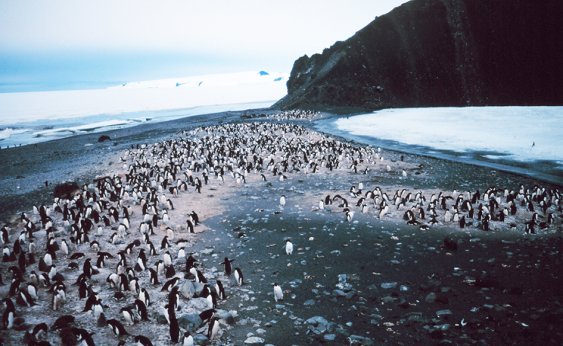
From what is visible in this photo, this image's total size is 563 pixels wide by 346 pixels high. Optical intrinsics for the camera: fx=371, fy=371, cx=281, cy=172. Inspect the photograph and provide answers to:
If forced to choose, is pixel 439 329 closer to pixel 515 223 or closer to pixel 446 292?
pixel 446 292

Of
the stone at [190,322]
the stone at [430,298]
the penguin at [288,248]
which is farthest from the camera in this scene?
the penguin at [288,248]

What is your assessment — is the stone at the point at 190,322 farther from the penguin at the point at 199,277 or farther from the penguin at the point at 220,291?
the penguin at the point at 199,277

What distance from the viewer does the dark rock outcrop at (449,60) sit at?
219ft

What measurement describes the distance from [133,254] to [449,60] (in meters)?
78.6

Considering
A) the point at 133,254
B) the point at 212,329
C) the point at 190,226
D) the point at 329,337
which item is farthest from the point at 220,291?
the point at 190,226

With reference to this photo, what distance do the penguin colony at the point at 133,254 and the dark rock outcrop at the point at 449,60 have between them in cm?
5514

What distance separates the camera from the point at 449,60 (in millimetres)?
74062

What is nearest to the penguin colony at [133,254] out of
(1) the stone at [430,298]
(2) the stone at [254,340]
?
(2) the stone at [254,340]

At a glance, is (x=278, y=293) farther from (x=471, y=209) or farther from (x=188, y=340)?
(x=471, y=209)

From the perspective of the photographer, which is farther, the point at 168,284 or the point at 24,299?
the point at 168,284

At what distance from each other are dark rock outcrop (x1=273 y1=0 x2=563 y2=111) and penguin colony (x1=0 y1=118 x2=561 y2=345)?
181 ft

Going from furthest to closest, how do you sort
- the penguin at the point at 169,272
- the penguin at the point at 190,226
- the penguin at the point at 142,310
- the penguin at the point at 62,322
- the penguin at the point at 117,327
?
the penguin at the point at 190,226, the penguin at the point at 169,272, the penguin at the point at 142,310, the penguin at the point at 62,322, the penguin at the point at 117,327

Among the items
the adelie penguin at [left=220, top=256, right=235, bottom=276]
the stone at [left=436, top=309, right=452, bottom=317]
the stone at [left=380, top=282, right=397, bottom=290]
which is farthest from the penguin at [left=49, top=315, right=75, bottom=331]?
the stone at [left=436, top=309, right=452, bottom=317]

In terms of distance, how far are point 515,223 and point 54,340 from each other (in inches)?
447
